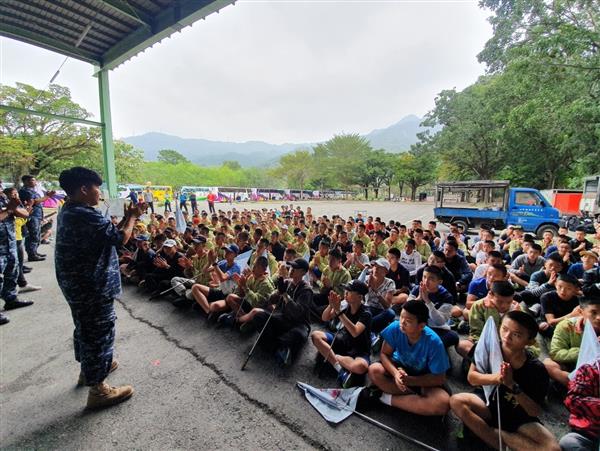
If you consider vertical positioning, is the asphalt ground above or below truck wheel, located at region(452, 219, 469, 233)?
below

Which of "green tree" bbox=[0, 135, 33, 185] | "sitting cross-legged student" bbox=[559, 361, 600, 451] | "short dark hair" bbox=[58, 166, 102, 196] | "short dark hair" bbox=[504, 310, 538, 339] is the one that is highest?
"green tree" bbox=[0, 135, 33, 185]

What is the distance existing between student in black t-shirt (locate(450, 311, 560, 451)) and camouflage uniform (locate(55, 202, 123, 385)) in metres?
3.26

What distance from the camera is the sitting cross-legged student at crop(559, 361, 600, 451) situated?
191 cm

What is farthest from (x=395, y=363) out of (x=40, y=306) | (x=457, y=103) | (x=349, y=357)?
(x=457, y=103)

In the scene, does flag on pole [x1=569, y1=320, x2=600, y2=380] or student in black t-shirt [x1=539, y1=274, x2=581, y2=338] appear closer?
flag on pole [x1=569, y1=320, x2=600, y2=380]

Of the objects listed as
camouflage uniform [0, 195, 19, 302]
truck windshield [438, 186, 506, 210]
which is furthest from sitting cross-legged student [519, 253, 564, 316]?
camouflage uniform [0, 195, 19, 302]

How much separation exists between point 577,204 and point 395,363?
21.0 meters

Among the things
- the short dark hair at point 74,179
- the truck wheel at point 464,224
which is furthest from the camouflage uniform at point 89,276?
the truck wheel at point 464,224

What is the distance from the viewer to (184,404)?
2.76m

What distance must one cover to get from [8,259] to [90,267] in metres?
3.76

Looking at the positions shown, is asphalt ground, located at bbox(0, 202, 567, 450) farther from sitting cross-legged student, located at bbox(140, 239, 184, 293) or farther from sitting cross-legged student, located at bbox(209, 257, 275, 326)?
sitting cross-legged student, located at bbox(140, 239, 184, 293)

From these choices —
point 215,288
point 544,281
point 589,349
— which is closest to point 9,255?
point 215,288

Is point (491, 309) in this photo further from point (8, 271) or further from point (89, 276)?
point (8, 271)

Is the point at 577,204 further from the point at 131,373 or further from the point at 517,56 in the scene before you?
the point at 131,373
